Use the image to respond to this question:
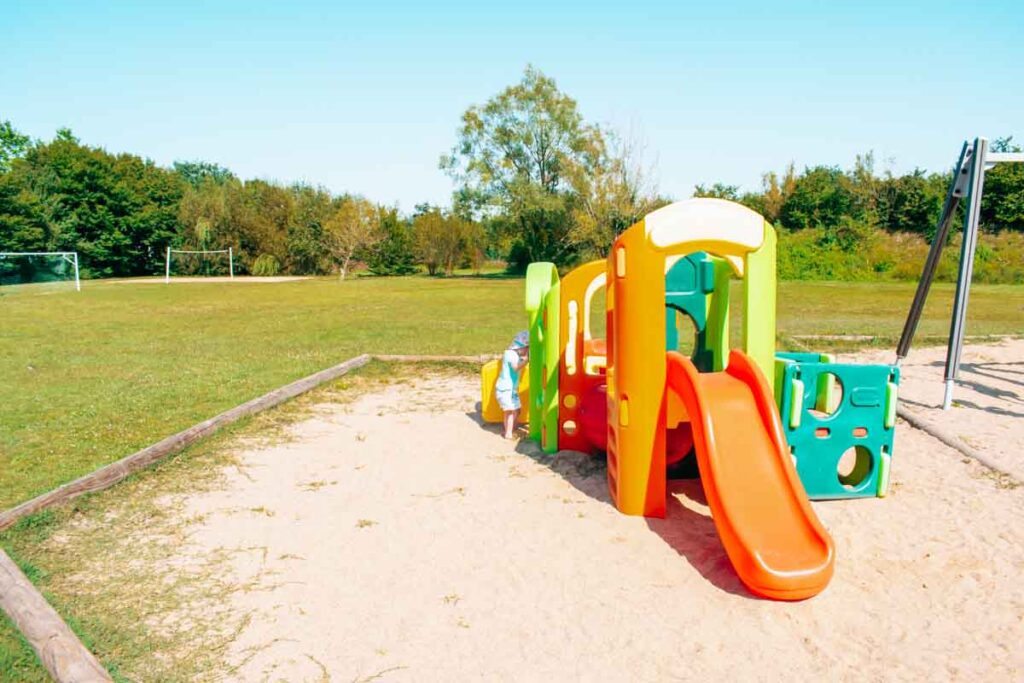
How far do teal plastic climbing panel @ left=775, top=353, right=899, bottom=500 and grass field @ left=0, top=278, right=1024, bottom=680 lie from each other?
4641 mm

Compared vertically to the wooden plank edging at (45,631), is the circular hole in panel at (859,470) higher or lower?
higher

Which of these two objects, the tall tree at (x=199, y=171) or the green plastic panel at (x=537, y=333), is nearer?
the green plastic panel at (x=537, y=333)

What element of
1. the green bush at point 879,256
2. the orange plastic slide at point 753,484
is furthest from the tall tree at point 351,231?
the orange plastic slide at point 753,484

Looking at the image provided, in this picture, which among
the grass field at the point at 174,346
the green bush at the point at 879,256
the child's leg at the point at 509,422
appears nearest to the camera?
the grass field at the point at 174,346

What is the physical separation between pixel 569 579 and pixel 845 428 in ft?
9.02

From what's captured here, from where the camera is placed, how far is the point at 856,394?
234 inches

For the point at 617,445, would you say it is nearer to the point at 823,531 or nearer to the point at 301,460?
the point at 823,531

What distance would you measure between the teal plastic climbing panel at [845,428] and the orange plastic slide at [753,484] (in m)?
0.75

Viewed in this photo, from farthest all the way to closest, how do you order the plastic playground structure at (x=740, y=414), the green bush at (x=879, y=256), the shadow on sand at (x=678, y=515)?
the green bush at (x=879, y=256) < the shadow on sand at (x=678, y=515) < the plastic playground structure at (x=740, y=414)

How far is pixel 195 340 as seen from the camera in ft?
52.0

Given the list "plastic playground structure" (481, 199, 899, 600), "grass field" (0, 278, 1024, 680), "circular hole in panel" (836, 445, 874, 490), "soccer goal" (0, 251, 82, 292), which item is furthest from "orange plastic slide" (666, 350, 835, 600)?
"soccer goal" (0, 251, 82, 292)

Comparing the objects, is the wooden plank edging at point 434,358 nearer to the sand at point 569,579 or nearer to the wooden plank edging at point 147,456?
the wooden plank edging at point 147,456

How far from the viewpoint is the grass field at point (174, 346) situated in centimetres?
655

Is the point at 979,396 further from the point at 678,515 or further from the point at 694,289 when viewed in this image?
the point at 678,515
